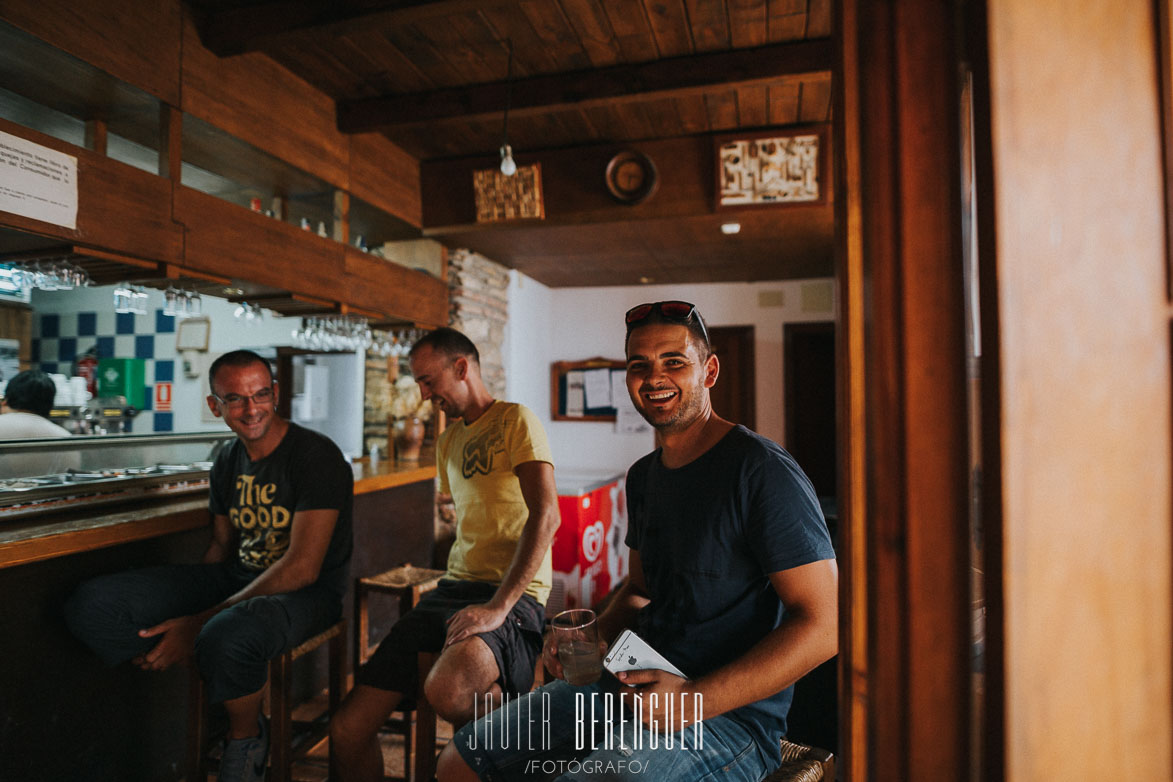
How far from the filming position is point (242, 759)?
1799 millimetres

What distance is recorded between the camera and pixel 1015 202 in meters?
0.56

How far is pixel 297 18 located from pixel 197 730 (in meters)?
2.66

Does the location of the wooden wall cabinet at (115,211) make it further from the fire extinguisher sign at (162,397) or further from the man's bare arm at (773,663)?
the fire extinguisher sign at (162,397)

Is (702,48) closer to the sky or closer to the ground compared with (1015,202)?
closer to the sky

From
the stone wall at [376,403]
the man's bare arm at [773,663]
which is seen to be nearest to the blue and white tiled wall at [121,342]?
the stone wall at [376,403]

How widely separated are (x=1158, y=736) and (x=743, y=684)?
664 millimetres

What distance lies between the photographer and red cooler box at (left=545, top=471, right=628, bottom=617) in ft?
14.4

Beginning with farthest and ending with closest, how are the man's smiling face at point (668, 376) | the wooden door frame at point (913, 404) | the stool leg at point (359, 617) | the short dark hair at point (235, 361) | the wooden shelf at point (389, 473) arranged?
the wooden shelf at point (389, 473)
the stool leg at point (359, 617)
the short dark hair at point (235, 361)
the man's smiling face at point (668, 376)
the wooden door frame at point (913, 404)

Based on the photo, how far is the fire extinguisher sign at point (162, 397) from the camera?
17.6 feet

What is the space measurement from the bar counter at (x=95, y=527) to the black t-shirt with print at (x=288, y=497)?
0.82ft

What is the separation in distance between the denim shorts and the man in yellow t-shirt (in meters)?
0.25

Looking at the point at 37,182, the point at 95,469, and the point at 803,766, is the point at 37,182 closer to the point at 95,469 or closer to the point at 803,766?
the point at 95,469

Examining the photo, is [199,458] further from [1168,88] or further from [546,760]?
[1168,88]

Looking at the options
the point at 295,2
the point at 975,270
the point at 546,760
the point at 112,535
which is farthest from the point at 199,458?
the point at 975,270
